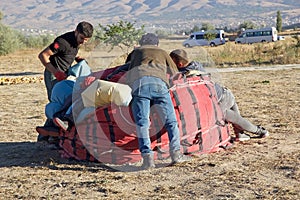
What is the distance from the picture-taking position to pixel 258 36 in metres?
64.7

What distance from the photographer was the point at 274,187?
6102 millimetres

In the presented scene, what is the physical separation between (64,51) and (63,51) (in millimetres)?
14

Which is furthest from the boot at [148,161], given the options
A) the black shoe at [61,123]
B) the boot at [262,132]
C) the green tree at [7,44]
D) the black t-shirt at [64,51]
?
the green tree at [7,44]

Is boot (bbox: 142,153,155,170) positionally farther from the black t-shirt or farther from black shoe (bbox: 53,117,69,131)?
the black t-shirt

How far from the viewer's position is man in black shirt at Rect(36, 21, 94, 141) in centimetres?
821

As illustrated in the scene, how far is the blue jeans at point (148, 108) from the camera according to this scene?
23.1 ft

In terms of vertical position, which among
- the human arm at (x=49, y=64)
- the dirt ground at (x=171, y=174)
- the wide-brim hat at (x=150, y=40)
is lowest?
the dirt ground at (x=171, y=174)

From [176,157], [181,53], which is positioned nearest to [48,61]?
[181,53]

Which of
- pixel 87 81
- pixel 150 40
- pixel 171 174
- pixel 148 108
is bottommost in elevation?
pixel 171 174

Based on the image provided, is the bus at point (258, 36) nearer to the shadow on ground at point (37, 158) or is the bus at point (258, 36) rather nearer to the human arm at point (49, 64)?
the shadow on ground at point (37, 158)

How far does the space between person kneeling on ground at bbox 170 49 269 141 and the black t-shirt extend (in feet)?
4.93

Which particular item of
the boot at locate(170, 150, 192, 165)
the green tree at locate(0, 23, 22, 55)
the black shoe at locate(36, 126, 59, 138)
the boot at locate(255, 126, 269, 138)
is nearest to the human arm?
the black shoe at locate(36, 126, 59, 138)

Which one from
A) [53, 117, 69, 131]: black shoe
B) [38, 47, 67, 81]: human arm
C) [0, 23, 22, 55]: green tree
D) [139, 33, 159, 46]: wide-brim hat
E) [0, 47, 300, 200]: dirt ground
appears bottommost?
[0, 23, 22, 55]: green tree

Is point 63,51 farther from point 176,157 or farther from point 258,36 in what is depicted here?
point 258,36
